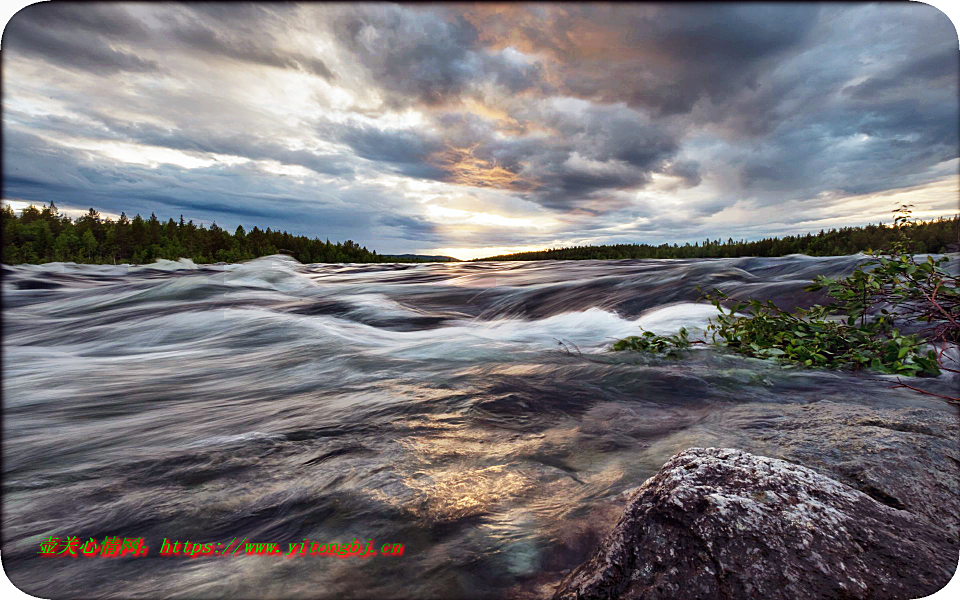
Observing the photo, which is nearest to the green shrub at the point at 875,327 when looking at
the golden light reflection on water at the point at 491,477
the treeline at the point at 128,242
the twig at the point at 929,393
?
the twig at the point at 929,393

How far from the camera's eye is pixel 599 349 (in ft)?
14.8

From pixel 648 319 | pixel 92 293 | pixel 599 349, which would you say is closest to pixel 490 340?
pixel 599 349

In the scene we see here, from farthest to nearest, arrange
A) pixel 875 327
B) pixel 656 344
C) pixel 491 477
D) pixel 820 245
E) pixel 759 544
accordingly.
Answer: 1. pixel 820 245
2. pixel 656 344
3. pixel 875 327
4. pixel 491 477
5. pixel 759 544

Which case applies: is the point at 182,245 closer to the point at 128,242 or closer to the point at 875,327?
the point at 128,242

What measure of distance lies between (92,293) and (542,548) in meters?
12.6

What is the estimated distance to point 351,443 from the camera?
2.21 meters

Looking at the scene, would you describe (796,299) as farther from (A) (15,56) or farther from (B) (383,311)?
(A) (15,56)

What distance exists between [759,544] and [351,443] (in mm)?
1799

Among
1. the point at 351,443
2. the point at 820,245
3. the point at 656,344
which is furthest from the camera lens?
the point at 820,245

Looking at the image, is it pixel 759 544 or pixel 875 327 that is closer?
pixel 759 544

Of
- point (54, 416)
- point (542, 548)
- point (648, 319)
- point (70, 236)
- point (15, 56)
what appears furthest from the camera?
point (70, 236)

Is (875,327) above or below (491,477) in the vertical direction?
above

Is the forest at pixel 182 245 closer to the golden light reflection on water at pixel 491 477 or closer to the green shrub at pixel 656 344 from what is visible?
the green shrub at pixel 656 344

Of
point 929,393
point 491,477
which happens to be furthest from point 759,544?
point 929,393
